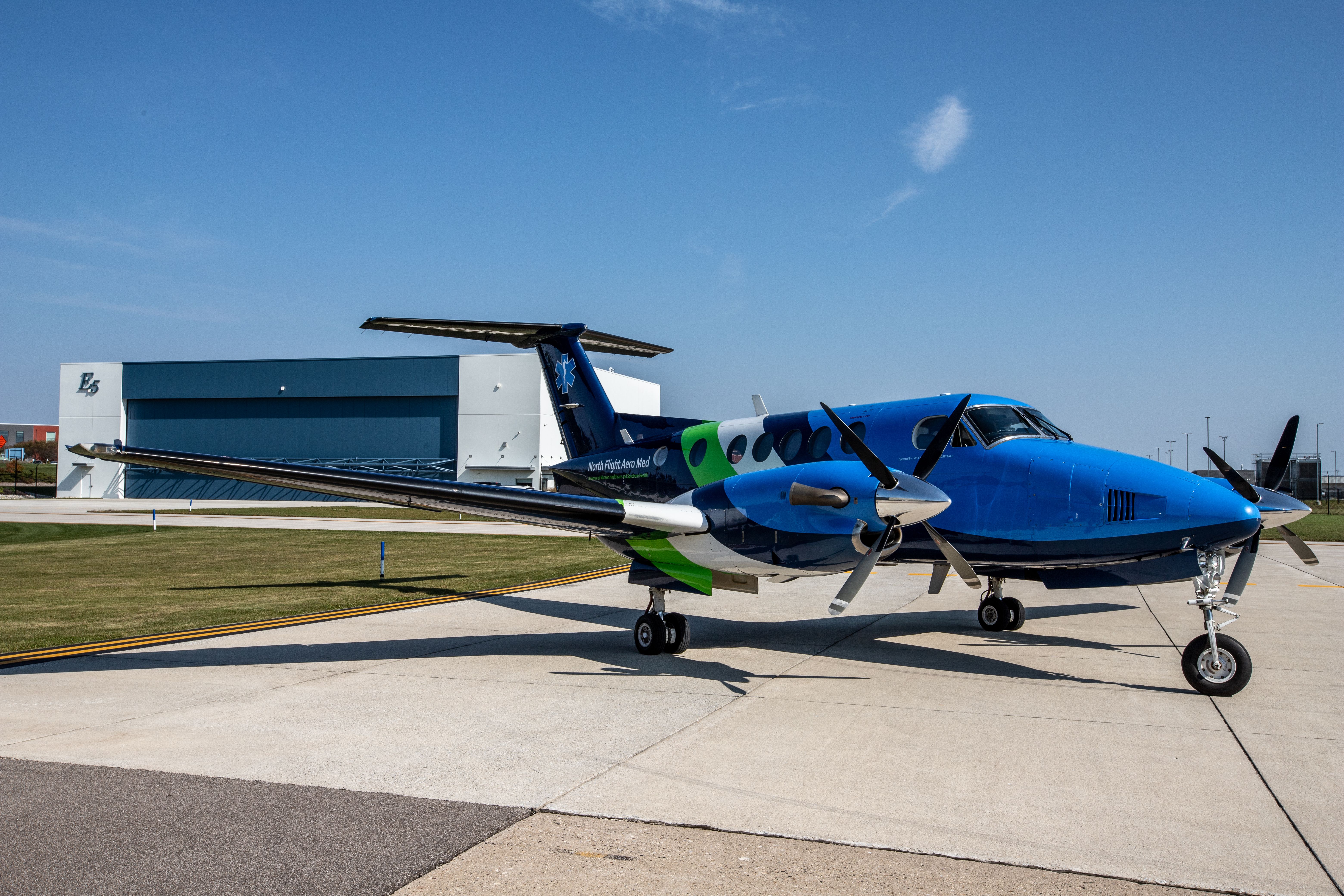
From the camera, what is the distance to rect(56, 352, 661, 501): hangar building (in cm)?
6259

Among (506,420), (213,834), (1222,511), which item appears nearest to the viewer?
(213,834)

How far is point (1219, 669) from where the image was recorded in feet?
28.9

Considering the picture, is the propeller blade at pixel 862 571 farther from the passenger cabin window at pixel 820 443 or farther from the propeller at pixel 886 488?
the passenger cabin window at pixel 820 443

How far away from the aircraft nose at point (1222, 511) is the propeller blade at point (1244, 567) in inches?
20.0

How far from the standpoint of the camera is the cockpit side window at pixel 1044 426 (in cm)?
1059

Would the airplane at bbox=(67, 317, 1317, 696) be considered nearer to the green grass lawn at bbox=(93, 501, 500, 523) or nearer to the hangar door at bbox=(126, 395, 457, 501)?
the green grass lawn at bbox=(93, 501, 500, 523)

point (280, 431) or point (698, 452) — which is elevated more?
point (280, 431)

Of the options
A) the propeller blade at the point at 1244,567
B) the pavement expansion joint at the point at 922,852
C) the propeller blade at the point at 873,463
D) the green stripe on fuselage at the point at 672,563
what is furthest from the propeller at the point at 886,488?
the pavement expansion joint at the point at 922,852

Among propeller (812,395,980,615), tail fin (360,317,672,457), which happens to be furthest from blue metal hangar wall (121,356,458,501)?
propeller (812,395,980,615)

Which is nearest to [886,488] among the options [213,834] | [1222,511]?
[1222,511]

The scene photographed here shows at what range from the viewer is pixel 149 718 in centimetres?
784

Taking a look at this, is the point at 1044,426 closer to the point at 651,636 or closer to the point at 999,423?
the point at 999,423

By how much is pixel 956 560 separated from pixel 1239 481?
3.44 meters

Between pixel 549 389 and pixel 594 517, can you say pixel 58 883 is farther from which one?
pixel 549 389
